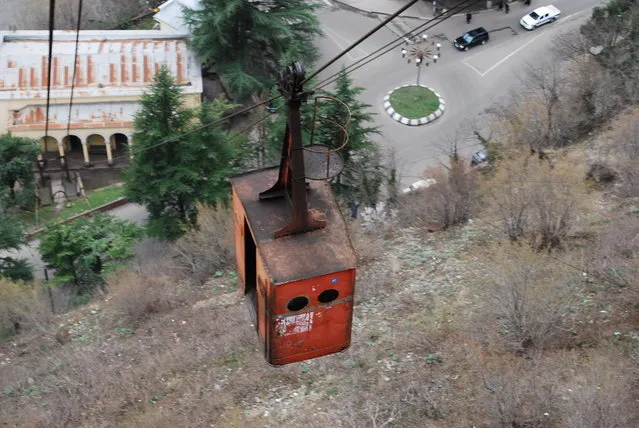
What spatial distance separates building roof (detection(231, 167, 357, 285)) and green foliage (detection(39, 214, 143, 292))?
48.0ft

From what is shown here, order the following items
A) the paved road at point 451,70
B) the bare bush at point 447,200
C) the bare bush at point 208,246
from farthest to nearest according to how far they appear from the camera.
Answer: the paved road at point 451,70 < the bare bush at point 447,200 < the bare bush at point 208,246

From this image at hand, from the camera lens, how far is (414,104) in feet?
116

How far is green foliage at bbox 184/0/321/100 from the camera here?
3300 centimetres

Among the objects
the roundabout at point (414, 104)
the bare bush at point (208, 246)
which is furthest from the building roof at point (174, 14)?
the bare bush at point (208, 246)

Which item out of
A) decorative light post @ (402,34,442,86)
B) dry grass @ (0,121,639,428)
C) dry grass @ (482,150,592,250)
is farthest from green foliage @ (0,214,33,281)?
decorative light post @ (402,34,442,86)

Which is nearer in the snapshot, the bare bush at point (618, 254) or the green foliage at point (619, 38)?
the bare bush at point (618, 254)

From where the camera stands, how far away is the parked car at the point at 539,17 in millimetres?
39250

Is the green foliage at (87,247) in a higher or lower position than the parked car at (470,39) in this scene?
lower

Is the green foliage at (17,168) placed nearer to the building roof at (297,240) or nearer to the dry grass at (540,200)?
the dry grass at (540,200)

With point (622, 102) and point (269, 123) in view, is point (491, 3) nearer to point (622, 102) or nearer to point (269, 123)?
point (622, 102)

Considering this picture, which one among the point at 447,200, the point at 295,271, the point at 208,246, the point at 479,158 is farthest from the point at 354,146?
the point at 295,271

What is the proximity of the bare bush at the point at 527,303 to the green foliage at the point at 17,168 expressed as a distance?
811 inches

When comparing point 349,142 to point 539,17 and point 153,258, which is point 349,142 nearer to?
point 153,258

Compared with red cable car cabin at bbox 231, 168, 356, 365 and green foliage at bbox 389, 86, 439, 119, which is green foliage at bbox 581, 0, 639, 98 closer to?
green foliage at bbox 389, 86, 439, 119
